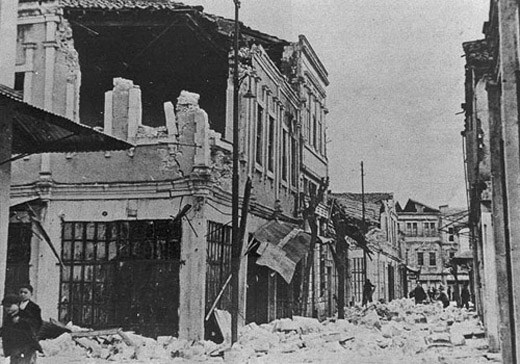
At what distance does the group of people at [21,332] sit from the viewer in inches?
264

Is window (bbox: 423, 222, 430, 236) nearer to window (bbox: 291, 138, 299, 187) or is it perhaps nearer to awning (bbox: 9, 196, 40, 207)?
window (bbox: 291, 138, 299, 187)

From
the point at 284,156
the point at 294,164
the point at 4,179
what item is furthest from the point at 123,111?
the point at 294,164

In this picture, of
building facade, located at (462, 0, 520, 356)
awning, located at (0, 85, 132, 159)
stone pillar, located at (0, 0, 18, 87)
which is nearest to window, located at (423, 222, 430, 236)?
building facade, located at (462, 0, 520, 356)

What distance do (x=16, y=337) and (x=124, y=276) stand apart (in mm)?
1421

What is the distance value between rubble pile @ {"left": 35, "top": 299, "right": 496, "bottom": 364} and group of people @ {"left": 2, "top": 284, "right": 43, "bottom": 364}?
62 cm

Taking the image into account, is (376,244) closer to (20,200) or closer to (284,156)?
(284,156)

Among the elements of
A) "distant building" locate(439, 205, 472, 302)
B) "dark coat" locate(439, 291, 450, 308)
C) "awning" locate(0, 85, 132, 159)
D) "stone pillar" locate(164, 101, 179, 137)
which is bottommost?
"dark coat" locate(439, 291, 450, 308)

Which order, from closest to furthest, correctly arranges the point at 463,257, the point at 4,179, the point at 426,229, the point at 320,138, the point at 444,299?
the point at 4,179 → the point at 320,138 → the point at 426,229 → the point at 463,257 → the point at 444,299

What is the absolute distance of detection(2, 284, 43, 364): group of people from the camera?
671 centimetres

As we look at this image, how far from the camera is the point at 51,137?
752 cm

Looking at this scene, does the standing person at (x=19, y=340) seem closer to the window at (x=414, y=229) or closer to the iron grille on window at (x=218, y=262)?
the iron grille on window at (x=218, y=262)

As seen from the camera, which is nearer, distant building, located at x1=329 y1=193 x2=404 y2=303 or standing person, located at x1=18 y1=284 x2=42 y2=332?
standing person, located at x1=18 y1=284 x2=42 y2=332

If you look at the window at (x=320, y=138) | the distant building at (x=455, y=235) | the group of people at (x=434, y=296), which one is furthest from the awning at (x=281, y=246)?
the group of people at (x=434, y=296)

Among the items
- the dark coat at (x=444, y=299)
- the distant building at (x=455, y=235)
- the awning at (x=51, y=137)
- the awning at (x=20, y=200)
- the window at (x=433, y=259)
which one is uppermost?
the awning at (x=51, y=137)
